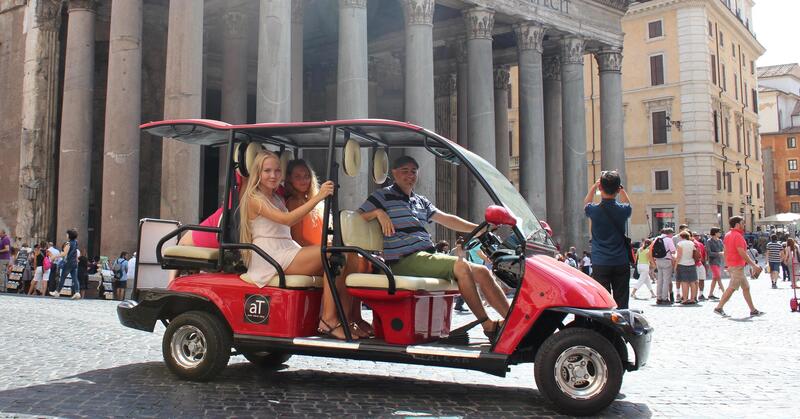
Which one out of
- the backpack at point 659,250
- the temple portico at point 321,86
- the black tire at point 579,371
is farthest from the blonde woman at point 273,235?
the backpack at point 659,250

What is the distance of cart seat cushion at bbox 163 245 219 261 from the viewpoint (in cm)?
633

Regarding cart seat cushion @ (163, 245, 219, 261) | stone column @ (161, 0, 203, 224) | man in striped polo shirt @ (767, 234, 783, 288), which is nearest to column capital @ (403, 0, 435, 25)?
stone column @ (161, 0, 203, 224)

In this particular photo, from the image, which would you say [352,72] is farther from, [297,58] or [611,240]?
[611,240]

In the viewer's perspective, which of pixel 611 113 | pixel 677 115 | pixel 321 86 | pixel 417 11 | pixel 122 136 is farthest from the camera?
pixel 677 115

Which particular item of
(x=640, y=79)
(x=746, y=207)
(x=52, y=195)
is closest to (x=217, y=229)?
(x=52, y=195)

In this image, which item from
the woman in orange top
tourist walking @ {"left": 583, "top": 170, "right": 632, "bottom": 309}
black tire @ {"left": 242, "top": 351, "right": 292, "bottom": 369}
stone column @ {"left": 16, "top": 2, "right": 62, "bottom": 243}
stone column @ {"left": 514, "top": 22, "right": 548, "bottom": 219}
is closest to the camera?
the woman in orange top

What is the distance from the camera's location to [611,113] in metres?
25.8

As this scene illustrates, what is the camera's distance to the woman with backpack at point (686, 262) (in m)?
14.9

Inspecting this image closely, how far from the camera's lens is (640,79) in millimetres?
41875

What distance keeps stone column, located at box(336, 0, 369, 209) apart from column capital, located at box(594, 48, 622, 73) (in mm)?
11639

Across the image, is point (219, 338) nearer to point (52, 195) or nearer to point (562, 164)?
point (52, 195)

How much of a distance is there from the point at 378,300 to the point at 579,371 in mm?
1607

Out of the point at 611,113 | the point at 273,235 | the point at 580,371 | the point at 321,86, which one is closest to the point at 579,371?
the point at 580,371

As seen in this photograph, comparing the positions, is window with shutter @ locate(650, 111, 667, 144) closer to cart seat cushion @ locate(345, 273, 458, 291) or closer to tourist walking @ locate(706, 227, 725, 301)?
tourist walking @ locate(706, 227, 725, 301)
